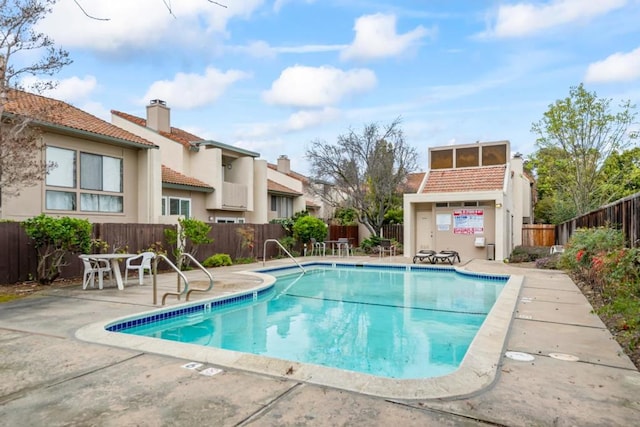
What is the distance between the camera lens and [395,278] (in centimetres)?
1417

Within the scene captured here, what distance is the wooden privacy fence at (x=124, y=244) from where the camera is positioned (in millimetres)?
10125

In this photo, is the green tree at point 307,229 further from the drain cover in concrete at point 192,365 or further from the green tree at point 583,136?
the drain cover in concrete at point 192,365

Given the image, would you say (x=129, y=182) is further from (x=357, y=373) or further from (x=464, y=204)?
(x=357, y=373)

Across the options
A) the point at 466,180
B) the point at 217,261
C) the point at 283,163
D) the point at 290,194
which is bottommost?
the point at 217,261

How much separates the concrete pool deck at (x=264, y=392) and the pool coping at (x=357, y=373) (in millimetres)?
86

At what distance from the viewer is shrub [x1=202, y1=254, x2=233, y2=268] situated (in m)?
15.4

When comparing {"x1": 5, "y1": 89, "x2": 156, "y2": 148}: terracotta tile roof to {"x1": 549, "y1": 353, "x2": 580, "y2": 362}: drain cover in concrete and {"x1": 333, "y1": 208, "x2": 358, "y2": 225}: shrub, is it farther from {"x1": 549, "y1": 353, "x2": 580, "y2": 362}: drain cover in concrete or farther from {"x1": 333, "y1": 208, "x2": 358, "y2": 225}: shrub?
{"x1": 333, "y1": 208, "x2": 358, "y2": 225}: shrub

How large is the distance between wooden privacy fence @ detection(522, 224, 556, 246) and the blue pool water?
14.1 metres

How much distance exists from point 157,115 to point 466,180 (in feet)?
52.2

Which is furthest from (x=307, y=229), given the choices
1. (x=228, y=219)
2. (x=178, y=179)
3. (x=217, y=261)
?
(x=178, y=179)

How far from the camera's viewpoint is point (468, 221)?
1888cm

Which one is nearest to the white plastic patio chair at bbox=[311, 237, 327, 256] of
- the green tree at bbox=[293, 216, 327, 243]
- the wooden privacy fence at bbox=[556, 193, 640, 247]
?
the green tree at bbox=[293, 216, 327, 243]

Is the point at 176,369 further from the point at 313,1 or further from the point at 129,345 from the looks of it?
the point at 313,1

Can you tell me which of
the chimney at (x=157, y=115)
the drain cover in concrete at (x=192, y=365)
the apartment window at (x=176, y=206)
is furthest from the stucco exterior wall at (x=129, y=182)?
the drain cover in concrete at (x=192, y=365)
